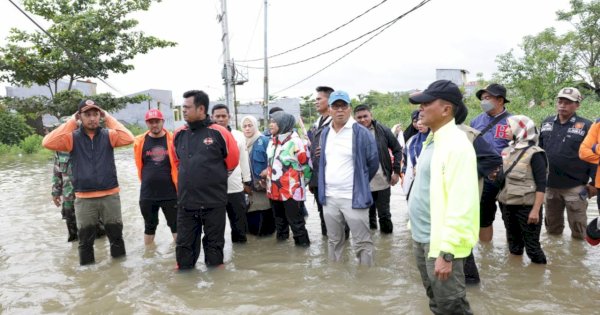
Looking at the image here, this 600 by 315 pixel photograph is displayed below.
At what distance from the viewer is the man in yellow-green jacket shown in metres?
2.17

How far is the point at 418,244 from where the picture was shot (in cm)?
263

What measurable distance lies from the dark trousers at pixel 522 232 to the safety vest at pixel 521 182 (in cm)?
10

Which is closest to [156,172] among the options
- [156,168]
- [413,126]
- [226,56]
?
[156,168]

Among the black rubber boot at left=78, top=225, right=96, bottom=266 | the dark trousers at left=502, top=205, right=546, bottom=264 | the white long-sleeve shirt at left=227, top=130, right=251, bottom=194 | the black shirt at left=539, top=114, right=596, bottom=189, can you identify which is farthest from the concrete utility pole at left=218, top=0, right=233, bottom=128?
the dark trousers at left=502, top=205, right=546, bottom=264

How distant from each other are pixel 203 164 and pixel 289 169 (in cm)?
116

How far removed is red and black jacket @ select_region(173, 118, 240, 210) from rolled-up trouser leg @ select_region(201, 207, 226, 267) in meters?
0.10

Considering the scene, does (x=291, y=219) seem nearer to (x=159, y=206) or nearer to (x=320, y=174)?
→ (x=320, y=174)

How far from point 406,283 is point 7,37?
21530mm

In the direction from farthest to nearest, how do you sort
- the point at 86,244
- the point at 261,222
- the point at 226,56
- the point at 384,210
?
the point at 226,56, the point at 261,222, the point at 384,210, the point at 86,244

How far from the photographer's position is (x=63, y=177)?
18.5 feet

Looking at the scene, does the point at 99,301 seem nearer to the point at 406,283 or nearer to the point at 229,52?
the point at 406,283

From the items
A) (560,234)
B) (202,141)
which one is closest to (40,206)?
(202,141)

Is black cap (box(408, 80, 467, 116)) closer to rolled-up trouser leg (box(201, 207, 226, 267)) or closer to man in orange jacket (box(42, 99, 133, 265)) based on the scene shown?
rolled-up trouser leg (box(201, 207, 226, 267))

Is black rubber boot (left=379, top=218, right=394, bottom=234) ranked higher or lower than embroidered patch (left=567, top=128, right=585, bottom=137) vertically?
lower
